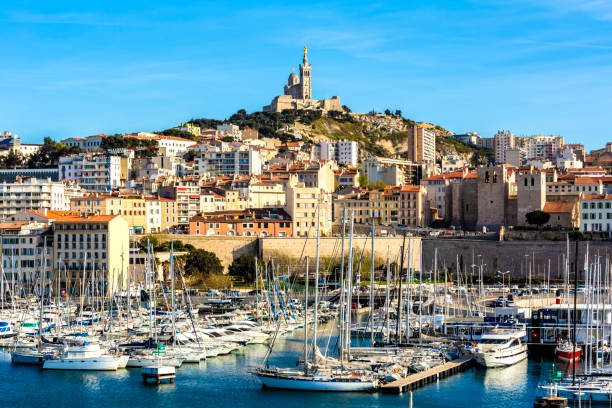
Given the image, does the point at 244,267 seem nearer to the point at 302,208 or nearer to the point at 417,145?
the point at 302,208


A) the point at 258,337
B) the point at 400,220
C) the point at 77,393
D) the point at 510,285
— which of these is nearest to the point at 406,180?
the point at 400,220

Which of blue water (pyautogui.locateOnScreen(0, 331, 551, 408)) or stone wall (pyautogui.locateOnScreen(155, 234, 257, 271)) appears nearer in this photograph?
blue water (pyautogui.locateOnScreen(0, 331, 551, 408))

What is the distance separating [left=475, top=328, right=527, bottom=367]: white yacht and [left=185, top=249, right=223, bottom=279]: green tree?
25.3m

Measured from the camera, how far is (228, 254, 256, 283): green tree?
5994 cm

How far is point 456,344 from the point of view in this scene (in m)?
36.2

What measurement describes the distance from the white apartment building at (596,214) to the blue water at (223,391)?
2985 centimetres

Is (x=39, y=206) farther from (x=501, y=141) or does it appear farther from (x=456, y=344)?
(x=501, y=141)

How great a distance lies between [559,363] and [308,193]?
3345 centimetres

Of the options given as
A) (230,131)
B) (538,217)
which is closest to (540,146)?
(230,131)

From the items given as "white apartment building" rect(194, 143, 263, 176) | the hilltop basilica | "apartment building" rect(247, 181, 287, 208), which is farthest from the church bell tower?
"apartment building" rect(247, 181, 287, 208)

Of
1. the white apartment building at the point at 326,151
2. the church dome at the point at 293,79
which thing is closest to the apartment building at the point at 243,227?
the white apartment building at the point at 326,151

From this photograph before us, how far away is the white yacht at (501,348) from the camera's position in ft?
112

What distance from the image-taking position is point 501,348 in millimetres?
34750

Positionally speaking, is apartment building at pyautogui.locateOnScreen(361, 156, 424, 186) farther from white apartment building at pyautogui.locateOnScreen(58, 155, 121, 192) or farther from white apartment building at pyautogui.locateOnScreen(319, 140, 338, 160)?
white apartment building at pyautogui.locateOnScreen(58, 155, 121, 192)
